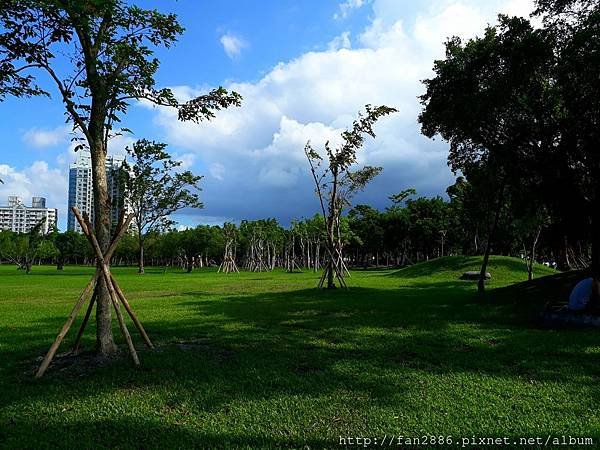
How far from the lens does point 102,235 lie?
886 cm

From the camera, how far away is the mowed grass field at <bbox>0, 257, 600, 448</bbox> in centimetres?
534

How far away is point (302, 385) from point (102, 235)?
15.7 feet

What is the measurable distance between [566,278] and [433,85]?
32.8ft

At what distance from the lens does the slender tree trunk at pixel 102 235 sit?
343 inches

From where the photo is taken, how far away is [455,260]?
1720 inches

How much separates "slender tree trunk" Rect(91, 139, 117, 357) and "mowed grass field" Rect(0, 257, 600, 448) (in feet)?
2.24

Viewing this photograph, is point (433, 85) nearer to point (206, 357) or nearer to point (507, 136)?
point (507, 136)

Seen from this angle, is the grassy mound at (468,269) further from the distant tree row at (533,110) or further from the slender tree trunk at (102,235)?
the slender tree trunk at (102,235)

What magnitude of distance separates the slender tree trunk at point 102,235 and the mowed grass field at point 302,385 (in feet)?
2.24

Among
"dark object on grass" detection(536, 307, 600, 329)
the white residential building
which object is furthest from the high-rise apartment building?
the white residential building

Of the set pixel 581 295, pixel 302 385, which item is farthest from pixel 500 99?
pixel 302 385

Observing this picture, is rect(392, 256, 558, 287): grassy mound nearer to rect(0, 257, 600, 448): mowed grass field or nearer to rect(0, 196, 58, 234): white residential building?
rect(0, 257, 600, 448): mowed grass field

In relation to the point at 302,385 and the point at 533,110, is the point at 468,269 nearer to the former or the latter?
the point at 533,110

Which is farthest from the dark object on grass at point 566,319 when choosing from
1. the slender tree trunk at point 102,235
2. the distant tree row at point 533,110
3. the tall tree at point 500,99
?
the slender tree trunk at point 102,235
